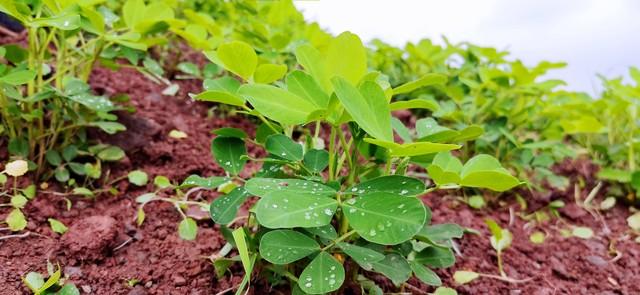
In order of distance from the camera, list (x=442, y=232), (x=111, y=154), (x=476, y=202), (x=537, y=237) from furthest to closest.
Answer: (x=476, y=202) → (x=537, y=237) → (x=111, y=154) → (x=442, y=232)

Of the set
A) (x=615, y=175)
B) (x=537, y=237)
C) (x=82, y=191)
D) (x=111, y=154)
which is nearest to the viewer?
(x=82, y=191)

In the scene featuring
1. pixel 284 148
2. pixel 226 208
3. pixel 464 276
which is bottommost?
pixel 464 276

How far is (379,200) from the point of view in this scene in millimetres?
809

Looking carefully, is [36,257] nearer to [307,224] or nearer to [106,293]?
[106,293]

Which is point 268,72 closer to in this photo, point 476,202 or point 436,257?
point 436,257

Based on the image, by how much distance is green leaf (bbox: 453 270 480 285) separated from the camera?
4.02 feet

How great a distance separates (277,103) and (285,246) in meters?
0.23

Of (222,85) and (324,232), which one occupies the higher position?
(222,85)

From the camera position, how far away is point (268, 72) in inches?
41.6

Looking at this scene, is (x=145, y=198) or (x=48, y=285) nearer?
(x=48, y=285)

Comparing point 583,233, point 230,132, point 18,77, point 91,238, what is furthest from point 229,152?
point 583,233

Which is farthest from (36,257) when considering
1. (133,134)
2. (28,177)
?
(133,134)

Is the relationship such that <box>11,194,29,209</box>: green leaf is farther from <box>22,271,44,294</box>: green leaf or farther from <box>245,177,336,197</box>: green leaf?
<box>245,177,336,197</box>: green leaf

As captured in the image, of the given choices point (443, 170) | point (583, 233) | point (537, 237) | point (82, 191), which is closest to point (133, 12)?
point (82, 191)
